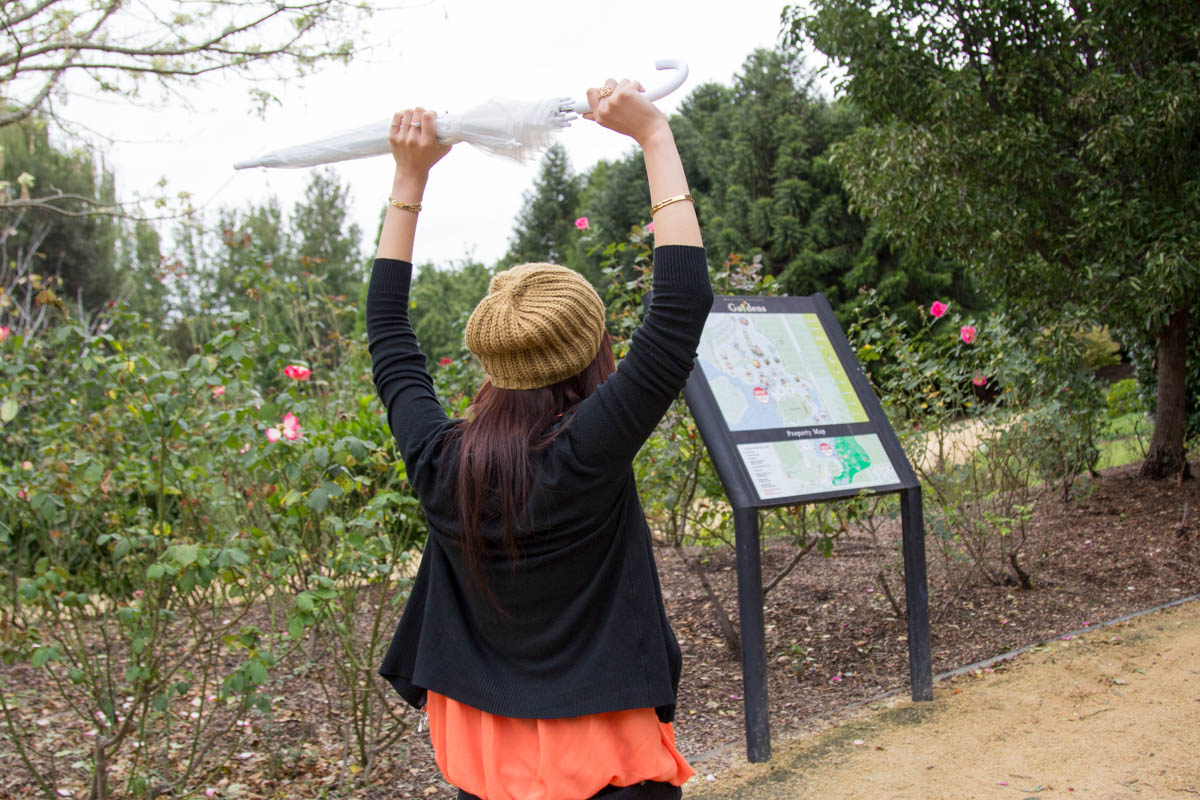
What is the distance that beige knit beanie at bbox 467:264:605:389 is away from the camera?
4.63 feet

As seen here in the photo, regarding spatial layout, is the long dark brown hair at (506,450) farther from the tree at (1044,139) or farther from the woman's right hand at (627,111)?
the tree at (1044,139)

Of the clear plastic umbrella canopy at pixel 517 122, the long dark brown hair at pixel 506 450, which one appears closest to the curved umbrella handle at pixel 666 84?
the clear plastic umbrella canopy at pixel 517 122

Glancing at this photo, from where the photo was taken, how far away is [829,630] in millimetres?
4863

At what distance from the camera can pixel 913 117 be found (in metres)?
6.67

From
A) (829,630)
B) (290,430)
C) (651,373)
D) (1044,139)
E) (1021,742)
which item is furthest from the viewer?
(1044,139)

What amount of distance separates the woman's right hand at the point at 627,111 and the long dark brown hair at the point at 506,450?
0.33m

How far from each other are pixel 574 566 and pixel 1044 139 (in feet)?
19.3

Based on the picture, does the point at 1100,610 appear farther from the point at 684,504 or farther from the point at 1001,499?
the point at 684,504

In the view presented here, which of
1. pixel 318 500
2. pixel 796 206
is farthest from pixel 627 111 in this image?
pixel 796 206

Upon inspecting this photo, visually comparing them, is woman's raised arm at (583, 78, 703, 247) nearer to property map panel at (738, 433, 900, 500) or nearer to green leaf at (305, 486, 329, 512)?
green leaf at (305, 486, 329, 512)

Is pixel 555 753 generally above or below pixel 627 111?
below

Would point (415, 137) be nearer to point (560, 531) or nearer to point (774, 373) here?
point (560, 531)

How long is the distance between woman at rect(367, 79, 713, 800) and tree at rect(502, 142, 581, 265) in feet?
96.8

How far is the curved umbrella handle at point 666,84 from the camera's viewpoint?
4.62ft
